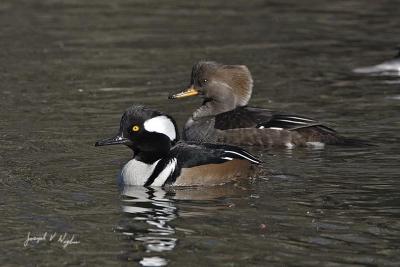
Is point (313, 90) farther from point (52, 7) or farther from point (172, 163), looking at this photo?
point (52, 7)

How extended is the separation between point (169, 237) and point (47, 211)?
140 cm

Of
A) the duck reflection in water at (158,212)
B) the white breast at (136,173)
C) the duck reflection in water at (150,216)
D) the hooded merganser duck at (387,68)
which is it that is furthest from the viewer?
the hooded merganser duck at (387,68)

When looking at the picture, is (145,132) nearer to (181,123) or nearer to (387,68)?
(181,123)

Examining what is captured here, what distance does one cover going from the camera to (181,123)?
1445cm

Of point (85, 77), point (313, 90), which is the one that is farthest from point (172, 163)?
point (85, 77)

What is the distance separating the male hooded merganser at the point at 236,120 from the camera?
12969mm

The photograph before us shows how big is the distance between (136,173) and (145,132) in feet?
1.39


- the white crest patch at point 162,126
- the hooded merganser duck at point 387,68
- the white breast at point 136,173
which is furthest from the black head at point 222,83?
the hooded merganser duck at point 387,68

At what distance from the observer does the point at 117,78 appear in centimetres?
1728

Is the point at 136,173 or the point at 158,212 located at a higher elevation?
the point at 136,173

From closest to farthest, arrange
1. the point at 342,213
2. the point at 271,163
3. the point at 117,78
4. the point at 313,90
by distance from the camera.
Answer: the point at 342,213
the point at 271,163
the point at 313,90
the point at 117,78

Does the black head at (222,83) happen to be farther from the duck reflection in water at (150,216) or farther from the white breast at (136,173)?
the duck reflection in water at (150,216)

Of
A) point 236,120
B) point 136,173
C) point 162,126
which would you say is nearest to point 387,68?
point 236,120
